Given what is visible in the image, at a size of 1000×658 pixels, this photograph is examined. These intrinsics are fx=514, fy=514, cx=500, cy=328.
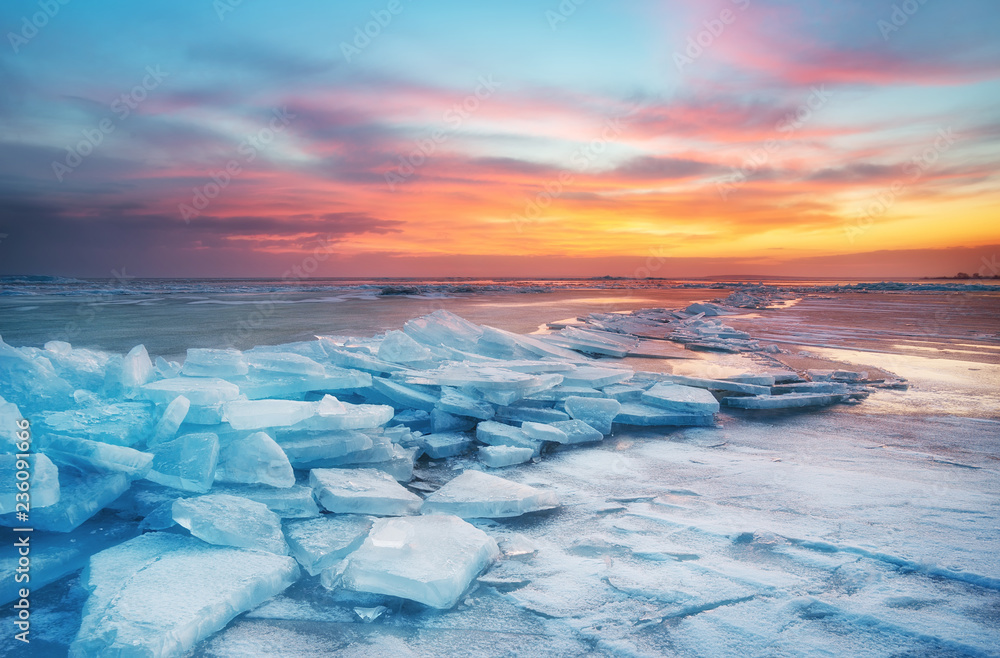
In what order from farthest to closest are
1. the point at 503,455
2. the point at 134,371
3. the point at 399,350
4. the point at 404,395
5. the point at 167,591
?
1. the point at 399,350
2. the point at 404,395
3. the point at 503,455
4. the point at 134,371
5. the point at 167,591

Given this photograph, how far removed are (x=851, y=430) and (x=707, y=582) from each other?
2530mm

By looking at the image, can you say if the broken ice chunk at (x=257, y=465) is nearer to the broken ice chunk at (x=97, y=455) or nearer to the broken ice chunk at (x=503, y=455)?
the broken ice chunk at (x=97, y=455)

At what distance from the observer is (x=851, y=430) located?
3.52 m

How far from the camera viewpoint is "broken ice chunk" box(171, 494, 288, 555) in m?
1.78

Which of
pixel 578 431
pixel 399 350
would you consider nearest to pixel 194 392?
pixel 399 350

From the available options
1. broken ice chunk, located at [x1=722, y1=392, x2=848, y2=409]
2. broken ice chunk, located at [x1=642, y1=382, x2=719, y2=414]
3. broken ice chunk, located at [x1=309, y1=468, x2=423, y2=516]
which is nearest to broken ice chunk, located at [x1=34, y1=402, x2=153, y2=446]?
broken ice chunk, located at [x1=309, y1=468, x2=423, y2=516]

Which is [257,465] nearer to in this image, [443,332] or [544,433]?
[544,433]

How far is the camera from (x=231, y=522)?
1.82 m

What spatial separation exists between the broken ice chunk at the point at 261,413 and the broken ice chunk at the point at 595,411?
183 centimetres

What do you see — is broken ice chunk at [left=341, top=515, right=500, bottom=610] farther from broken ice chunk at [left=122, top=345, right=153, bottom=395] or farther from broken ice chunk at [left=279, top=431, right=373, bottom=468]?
broken ice chunk at [left=122, top=345, right=153, bottom=395]

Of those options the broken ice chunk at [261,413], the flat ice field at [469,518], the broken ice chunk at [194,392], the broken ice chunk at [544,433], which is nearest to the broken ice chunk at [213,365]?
the flat ice field at [469,518]

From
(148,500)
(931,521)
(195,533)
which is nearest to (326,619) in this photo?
(195,533)

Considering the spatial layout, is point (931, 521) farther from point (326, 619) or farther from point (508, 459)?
point (326, 619)

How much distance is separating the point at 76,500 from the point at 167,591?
753 mm
